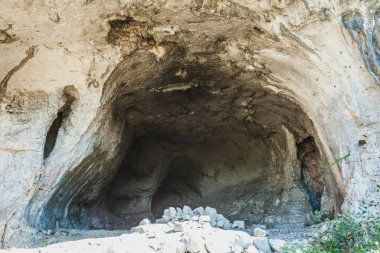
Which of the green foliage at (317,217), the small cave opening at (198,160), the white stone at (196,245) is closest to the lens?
the white stone at (196,245)

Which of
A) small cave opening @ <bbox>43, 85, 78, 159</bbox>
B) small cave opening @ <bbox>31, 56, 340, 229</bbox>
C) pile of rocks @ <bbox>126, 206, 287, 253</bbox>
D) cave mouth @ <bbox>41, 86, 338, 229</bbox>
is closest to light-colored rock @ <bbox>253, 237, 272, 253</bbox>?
pile of rocks @ <bbox>126, 206, 287, 253</bbox>

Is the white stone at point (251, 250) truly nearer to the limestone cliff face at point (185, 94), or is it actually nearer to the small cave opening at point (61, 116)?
the limestone cliff face at point (185, 94)

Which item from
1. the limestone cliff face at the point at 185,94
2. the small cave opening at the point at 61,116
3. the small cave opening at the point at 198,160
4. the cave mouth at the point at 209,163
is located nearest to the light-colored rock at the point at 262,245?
the limestone cliff face at the point at 185,94

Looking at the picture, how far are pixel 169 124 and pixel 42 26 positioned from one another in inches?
90.3

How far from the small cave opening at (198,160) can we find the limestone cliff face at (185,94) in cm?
3

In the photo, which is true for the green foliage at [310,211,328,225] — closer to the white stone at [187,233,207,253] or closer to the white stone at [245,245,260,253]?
the white stone at [245,245,260,253]

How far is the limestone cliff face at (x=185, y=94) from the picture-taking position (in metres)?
3.78

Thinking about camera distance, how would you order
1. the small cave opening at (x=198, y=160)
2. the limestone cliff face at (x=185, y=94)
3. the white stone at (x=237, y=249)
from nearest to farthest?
the white stone at (x=237, y=249)
the limestone cliff face at (x=185, y=94)
the small cave opening at (x=198, y=160)

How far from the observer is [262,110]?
18.1ft

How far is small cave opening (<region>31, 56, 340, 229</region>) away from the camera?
5.07 metres

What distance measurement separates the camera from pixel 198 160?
678 cm

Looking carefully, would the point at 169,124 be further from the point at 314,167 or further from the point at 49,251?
the point at 49,251

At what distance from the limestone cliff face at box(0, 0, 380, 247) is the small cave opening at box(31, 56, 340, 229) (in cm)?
3

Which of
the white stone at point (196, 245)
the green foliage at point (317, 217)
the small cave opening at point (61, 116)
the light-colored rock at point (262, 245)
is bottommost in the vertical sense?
the white stone at point (196, 245)
